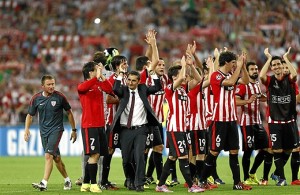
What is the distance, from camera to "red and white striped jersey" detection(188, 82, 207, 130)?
16483 millimetres

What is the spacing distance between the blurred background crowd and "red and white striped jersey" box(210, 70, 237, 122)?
14720 millimetres

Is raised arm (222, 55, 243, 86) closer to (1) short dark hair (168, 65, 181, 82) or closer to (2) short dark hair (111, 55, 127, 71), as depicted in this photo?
(1) short dark hair (168, 65, 181, 82)

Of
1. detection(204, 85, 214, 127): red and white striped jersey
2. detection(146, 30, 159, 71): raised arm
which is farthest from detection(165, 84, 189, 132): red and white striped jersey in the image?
detection(204, 85, 214, 127): red and white striped jersey

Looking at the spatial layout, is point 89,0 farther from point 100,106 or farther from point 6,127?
point 100,106

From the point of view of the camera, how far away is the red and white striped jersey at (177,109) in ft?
49.0

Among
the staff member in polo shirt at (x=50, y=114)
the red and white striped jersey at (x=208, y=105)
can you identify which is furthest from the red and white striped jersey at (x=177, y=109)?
the red and white striped jersey at (x=208, y=105)

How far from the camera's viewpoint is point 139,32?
34.5 m

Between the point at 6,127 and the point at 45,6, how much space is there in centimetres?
895

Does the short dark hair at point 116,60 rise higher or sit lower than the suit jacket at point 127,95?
higher

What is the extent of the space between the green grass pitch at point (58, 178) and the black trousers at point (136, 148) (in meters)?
0.34

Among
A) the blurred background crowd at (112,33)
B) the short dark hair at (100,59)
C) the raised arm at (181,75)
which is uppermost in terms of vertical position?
the blurred background crowd at (112,33)

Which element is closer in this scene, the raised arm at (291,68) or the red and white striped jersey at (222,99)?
the red and white striped jersey at (222,99)

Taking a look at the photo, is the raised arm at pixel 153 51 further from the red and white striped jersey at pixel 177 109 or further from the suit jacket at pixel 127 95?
the red and white striped jersey at pixel 177 109

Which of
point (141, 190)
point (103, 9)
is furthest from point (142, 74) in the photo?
point (103, 9)
